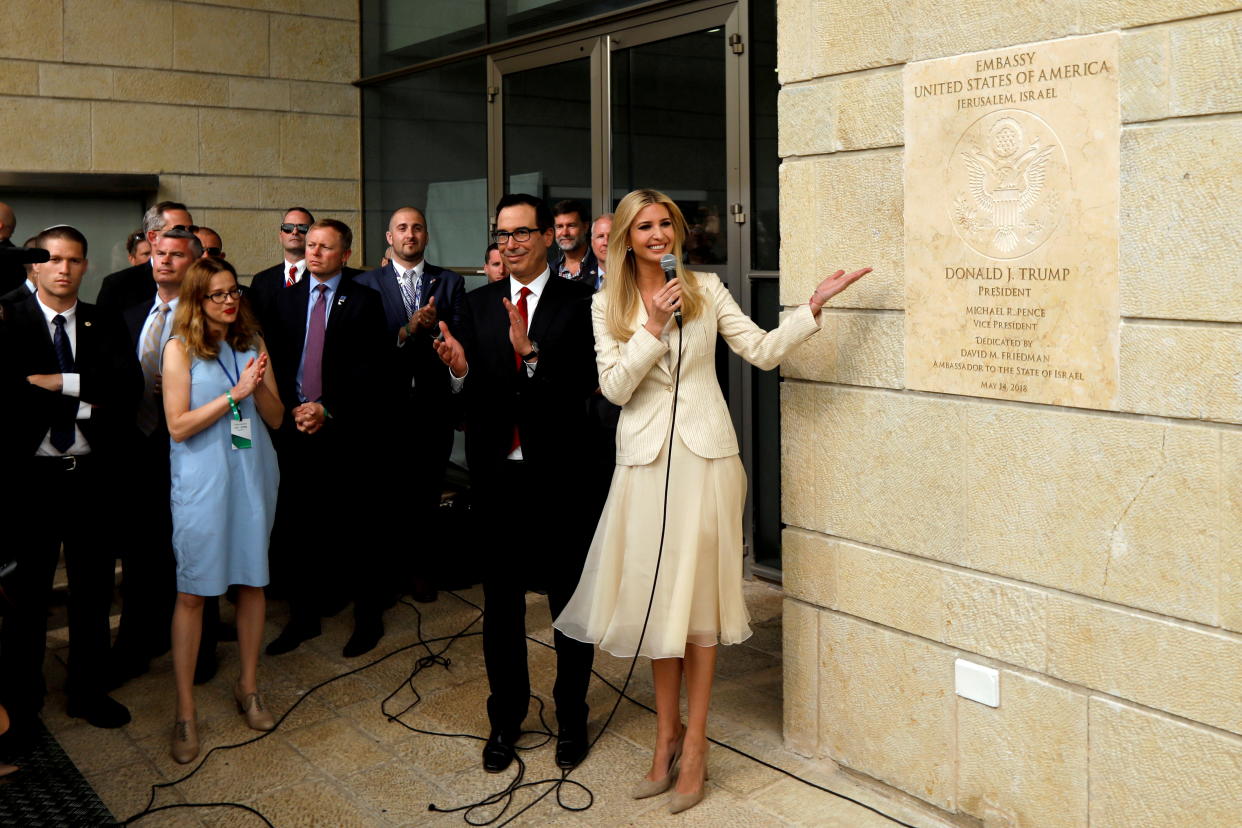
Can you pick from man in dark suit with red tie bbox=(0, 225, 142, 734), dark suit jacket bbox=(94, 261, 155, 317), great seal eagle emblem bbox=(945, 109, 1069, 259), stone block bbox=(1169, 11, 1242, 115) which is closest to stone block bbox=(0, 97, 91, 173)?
dark suit jacket bbox=(94, 261, 155, 317)

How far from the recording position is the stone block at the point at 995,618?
3.49 metres

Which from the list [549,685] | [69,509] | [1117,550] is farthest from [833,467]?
[69,509]

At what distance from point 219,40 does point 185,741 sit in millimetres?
6202

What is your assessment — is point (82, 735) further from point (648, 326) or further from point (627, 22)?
point (627, 22)

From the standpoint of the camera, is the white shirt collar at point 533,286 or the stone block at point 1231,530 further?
the white shirt collar at point 533,286

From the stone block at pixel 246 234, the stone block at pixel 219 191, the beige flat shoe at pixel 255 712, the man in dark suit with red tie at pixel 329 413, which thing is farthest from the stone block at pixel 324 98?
the beige flat shoe at pixel 255 712

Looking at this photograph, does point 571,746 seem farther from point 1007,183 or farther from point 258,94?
point 258,94

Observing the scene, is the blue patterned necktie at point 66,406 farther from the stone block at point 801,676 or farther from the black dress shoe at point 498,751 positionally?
the stone block at point 801,676

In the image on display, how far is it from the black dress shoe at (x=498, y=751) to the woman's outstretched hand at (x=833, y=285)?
6.27 feet

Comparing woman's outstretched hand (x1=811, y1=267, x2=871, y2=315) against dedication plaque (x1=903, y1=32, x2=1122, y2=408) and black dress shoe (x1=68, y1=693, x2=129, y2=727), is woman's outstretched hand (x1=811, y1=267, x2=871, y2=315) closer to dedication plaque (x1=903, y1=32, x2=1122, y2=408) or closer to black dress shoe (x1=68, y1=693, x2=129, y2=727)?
dedication plaque (x1=903, y1=32, x2=1122, y2=408)

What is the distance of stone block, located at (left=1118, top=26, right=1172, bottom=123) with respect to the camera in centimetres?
308

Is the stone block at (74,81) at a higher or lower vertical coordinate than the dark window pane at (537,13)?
lower

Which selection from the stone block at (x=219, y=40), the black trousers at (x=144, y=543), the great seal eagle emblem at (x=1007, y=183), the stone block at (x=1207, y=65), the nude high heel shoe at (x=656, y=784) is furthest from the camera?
the stone block at (x=219, y=40)

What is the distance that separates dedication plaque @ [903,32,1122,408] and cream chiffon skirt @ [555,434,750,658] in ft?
2.45
